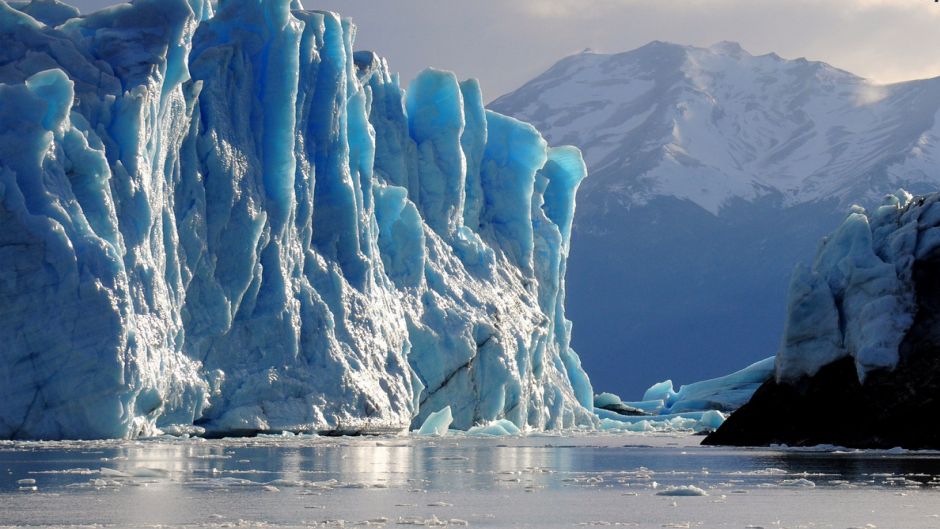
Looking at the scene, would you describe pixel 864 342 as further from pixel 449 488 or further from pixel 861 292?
pixel 449 488

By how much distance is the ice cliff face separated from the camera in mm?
22547

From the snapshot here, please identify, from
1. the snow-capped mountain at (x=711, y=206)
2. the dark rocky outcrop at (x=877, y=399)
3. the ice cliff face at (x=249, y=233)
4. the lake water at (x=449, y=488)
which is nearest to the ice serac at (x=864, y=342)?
the dark rocky outcrop at (x=877, y=399)

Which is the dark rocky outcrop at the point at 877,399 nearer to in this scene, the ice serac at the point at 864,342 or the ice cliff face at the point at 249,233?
the ice serac at the point at 864,342

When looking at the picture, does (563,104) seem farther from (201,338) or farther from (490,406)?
(201,338)

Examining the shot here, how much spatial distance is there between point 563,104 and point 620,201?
17.4 metres

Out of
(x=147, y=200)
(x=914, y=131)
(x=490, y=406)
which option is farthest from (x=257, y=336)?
(x=914, y=131)

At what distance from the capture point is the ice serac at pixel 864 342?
2161 centimetres

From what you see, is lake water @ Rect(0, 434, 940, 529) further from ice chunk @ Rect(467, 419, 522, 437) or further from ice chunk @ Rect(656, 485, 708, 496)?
ice chunk @ Rect(467, 419, 522, 437)

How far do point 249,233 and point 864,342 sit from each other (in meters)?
11.2

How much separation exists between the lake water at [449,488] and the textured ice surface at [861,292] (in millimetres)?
1760

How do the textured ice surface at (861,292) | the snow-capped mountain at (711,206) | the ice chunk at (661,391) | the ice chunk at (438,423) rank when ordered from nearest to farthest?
the textured ice surface at (861,292) → the ice chunk at (438,423) → the ice chunk at (661,391) → the snow-capped mountain at (711,206)

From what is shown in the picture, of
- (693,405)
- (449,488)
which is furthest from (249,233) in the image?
(693,405)

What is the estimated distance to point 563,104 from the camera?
119375 mm

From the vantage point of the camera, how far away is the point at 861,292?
23062 millimetres
